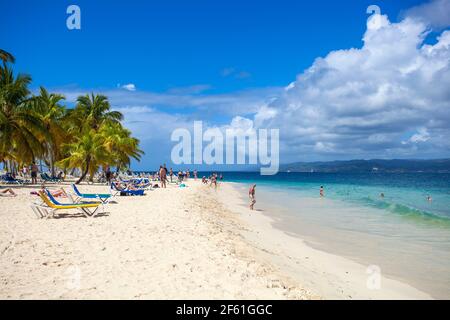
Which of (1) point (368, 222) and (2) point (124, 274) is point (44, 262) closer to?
(2) point (124, 274)

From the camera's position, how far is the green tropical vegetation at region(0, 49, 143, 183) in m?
22.3

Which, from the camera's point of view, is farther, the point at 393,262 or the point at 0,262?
the point at 393,262

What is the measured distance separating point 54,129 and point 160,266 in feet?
101

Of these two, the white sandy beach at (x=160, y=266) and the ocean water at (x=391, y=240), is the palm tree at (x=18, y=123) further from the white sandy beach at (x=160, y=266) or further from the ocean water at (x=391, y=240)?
the ocean water at (x=391, y=240)

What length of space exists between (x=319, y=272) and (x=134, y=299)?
419 cm

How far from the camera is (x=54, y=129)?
1265 inches

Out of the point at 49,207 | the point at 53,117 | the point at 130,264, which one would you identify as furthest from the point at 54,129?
the point at 130,264

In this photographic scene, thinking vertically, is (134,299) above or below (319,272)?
above

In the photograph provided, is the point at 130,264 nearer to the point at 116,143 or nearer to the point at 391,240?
the point at 391,240

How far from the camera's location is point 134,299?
14.9 ft

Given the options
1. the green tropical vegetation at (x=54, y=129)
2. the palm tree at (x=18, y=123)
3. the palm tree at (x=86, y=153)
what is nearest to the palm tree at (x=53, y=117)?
the green tropical vegetation at (x=54, y=129)
